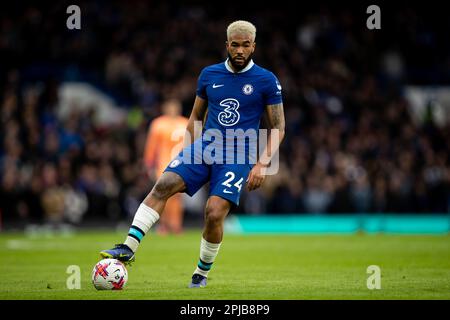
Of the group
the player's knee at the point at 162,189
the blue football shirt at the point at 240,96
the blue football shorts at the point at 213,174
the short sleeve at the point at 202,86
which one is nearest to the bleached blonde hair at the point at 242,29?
the blue football shirt at the point at 240,96

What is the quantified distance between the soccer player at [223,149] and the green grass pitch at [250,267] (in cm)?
61

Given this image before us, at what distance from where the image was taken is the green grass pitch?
870 cm

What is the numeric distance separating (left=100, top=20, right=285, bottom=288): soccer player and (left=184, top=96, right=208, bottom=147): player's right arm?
0.11 ft

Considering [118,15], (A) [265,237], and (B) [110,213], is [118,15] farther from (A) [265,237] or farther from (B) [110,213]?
(A) [265,237]

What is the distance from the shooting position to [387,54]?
29.6 meters

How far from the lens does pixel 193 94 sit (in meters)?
25.5

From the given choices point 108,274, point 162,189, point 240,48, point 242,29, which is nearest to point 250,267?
point 162,189

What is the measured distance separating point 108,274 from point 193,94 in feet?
55.7

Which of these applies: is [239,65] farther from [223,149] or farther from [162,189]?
[162,189]

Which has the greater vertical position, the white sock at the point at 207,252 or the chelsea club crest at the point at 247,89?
the chelsea club crest at the point at 247,89

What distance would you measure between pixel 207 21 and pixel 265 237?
417 inches

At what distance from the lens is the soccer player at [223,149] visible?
9.03 metres

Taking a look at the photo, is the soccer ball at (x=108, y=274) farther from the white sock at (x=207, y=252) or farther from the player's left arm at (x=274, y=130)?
the player's left arm at (x=274, y=130)

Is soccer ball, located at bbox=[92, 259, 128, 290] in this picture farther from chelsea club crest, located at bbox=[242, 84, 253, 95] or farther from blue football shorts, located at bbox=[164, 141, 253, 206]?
chelsea club crest, located at bbox=[242, 84, 253, 95]
